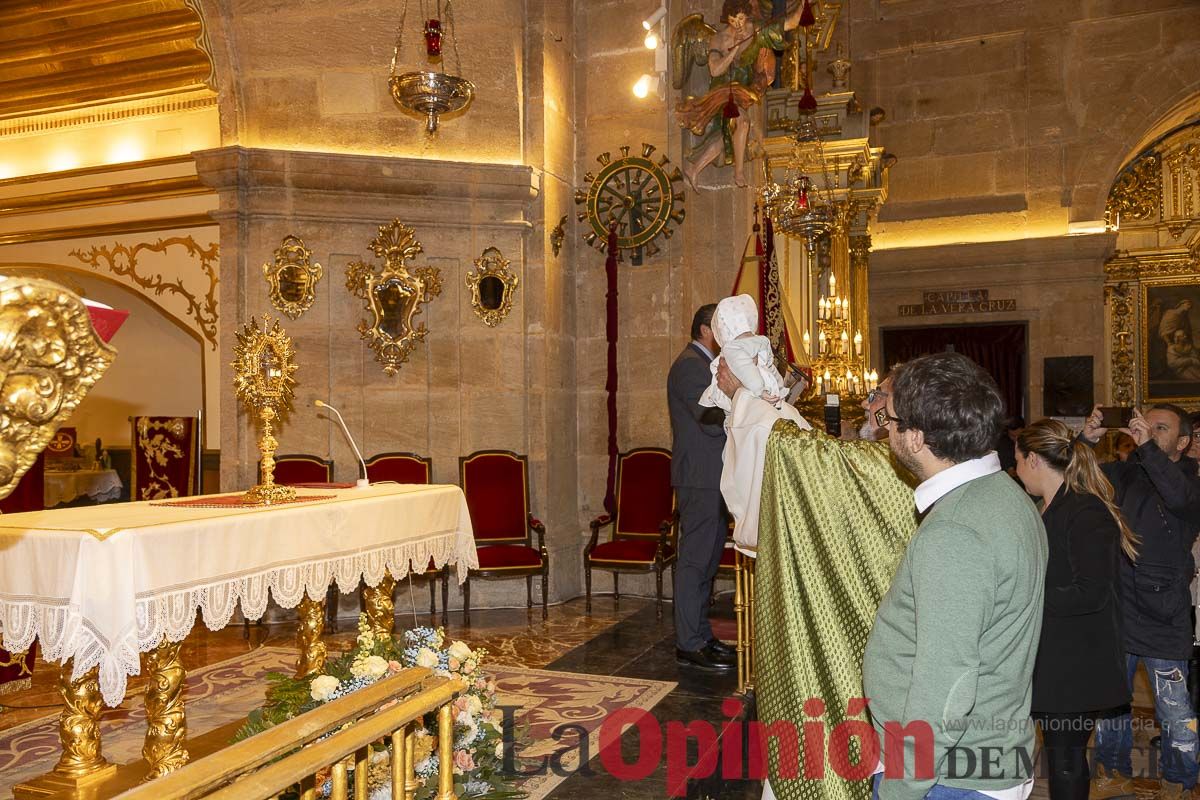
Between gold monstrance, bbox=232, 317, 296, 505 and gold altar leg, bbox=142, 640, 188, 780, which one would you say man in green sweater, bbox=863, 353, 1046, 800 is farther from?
gold monstrance, bbox=232, 317, 296, 505

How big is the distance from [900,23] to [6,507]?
1424 cm

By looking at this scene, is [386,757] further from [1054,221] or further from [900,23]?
[900,23]

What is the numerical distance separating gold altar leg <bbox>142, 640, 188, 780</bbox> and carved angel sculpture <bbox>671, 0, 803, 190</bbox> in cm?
603

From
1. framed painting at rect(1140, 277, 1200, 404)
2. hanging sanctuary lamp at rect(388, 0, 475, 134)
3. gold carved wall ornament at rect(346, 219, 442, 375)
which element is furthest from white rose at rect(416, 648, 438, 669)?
framed painting at rect(1140, 277, 1200, 404)

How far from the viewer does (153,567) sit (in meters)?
3.68

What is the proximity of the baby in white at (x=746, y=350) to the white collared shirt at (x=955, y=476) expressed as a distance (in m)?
2.06

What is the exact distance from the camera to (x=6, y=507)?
5574 mm

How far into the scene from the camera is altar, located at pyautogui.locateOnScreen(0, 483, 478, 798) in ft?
11.4

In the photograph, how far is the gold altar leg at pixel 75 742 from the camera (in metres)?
3.74

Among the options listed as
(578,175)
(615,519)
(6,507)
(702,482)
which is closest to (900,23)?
(578,175)

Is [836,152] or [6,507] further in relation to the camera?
[836,152]

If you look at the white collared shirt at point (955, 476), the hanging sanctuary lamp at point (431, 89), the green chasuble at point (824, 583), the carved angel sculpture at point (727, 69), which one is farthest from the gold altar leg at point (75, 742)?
the carved angel sculpture at point (727, 69)

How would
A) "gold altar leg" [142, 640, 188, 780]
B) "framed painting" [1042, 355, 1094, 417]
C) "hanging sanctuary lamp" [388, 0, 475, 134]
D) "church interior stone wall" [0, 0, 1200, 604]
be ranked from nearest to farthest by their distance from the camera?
"gold altar leg" [142, 640, 188, 780], "hanging sanctuary lamp" [388, 0, 475, 134], "church interior stone wall" [0, 0, 1200, 604], "framed painting" [1042, 355, 1094, 417]

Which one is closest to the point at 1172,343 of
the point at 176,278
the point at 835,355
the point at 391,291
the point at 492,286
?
Result: the point at 835,355
